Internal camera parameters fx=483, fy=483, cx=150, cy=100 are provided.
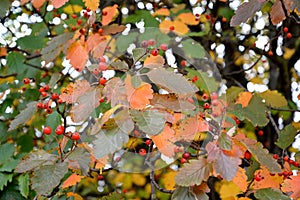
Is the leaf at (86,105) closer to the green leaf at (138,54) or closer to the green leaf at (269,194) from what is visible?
the green leaf at (138,54)

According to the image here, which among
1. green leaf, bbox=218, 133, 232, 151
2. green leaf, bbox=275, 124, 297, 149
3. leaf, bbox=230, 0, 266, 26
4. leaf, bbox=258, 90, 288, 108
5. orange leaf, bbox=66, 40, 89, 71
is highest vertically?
leaf, bbox=230, 0, 266, 26

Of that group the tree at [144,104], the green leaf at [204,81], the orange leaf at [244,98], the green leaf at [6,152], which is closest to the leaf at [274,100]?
the tree at [144,104]

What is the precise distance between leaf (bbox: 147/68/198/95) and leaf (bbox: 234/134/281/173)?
269mm

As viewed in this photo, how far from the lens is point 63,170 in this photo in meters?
1.34

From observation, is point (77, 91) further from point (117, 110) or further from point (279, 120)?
point (279, 120)

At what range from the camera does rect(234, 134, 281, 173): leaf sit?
4.64 ft

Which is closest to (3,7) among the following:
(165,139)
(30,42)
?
(30,42)

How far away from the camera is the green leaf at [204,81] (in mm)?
1979

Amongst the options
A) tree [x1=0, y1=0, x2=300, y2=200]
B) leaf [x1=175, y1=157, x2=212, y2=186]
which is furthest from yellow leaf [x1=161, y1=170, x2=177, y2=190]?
leaf [x1=175, y1=157, x2=212, y2=186]

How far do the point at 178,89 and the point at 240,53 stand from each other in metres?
1.45

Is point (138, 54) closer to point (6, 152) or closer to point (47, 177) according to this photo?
point (47, 177)

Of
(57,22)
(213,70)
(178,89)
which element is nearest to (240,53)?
(213,70)

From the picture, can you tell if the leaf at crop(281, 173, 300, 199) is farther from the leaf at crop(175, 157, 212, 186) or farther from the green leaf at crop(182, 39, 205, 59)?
the green leaf at crop(182, 39, 205, 59)

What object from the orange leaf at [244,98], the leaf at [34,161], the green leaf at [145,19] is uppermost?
the leaf at [34,161]
